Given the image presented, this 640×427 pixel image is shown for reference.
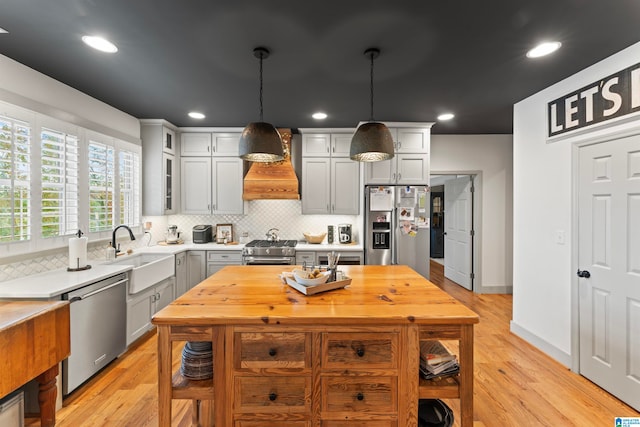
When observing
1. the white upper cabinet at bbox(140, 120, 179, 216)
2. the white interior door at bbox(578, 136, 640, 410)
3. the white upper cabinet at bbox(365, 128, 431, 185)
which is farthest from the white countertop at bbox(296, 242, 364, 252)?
the white interior door at bbox(578, 136, 640, 410)

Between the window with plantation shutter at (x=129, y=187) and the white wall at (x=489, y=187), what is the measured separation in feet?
14.5

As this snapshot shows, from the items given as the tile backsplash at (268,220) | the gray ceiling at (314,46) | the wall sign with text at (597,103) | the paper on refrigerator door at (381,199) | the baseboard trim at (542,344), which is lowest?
the baseboard trim at (542,344)

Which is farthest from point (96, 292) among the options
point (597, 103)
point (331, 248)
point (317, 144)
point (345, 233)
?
point (597, 103)

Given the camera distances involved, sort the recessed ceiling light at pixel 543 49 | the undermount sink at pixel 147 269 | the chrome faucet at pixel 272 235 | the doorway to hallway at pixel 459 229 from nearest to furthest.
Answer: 1. the recessed ceiling light at pixel 543 49
2. the undermount sink at pixel 147 269
3. the chrome faucet at pixel 272 235
4. the doorway to hallway at pixel 459 229

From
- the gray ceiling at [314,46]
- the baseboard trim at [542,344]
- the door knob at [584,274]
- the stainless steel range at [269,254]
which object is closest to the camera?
the gray ceiling at [314,46]

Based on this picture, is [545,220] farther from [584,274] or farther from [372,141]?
[372,141]

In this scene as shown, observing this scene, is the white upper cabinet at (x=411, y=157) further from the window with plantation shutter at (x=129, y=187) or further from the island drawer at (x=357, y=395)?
the window with plantation shutter at (x=129, y=187)

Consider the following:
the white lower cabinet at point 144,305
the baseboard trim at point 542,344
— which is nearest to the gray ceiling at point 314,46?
the white lower cabinet at point 144,305

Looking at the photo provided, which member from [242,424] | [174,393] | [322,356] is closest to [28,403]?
[174,393]

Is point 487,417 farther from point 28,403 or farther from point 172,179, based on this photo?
point 172,179

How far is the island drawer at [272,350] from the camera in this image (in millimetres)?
1568

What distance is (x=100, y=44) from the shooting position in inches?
86.4

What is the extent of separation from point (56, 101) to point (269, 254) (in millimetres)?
2737

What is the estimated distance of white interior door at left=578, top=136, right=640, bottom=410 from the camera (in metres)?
2.20
